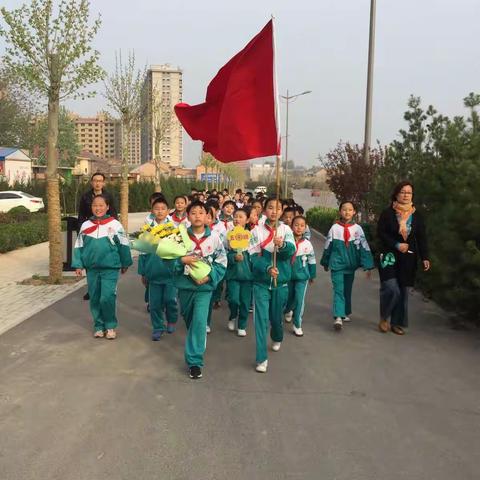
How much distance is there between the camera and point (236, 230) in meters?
5.31

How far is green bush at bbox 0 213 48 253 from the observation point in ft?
47.1

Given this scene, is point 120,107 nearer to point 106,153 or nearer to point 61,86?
point 61,86

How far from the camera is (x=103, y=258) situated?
5.91 m

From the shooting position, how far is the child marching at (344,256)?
6.68 meters

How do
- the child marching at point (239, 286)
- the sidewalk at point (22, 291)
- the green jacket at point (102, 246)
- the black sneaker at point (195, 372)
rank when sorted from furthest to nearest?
the sidewalk at point (22, 291)
the child marching at point (239, 286)
the green jacket at point (102, 246)
the black sneaker at point (195, 372)

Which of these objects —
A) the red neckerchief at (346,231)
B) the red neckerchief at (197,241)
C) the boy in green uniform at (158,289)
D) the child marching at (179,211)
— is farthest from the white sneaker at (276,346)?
the child marching at (179,211)

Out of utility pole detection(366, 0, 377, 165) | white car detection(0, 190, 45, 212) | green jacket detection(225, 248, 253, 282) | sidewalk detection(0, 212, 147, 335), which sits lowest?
sidewalk detection(0, 212, 147, 335)

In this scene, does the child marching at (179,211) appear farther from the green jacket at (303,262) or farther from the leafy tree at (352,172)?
the leafy tree at (352,172)

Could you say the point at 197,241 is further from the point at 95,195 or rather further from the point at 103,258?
the point at 95,195

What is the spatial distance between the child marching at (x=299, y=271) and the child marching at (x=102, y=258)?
1997 millimetres

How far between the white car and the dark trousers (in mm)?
24851

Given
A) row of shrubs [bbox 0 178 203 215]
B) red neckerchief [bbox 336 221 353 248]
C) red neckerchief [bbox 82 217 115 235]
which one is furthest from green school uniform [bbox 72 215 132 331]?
row of shrubs [bbox 0 178 203 215]

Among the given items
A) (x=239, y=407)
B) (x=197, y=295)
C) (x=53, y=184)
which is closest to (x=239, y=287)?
(x=197, y=295)

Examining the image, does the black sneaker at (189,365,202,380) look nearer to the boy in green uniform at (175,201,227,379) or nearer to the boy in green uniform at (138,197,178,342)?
the boy in green uniform at (175,201,227,379)
